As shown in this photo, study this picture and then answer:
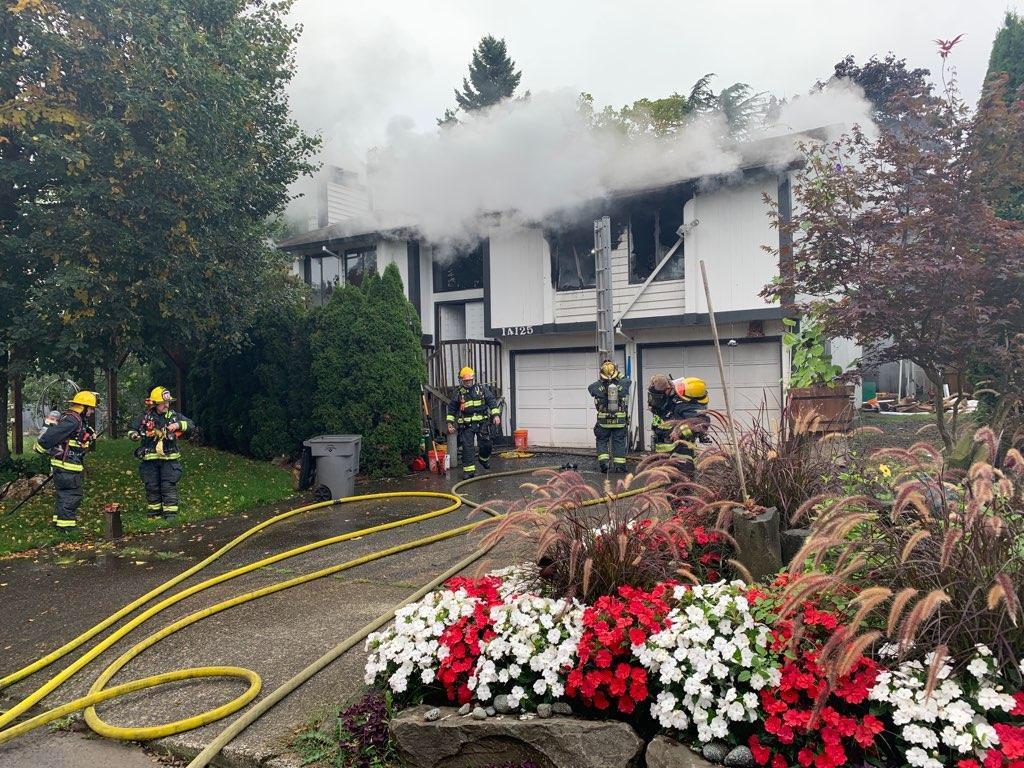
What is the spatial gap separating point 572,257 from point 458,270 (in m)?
3.62

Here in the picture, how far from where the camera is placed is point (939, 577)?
2.68 m

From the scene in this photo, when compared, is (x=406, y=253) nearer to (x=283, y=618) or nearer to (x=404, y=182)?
(x=404, y=182)

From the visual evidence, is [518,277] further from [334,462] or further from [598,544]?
[598,544]

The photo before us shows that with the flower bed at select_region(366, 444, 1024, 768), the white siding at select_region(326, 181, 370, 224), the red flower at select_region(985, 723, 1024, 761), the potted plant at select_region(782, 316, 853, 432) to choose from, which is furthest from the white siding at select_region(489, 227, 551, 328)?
the red flower at select_region(985, 723, 1024, 761)

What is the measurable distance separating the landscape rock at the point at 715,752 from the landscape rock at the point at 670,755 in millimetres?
27

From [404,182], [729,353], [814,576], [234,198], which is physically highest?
[404,182]

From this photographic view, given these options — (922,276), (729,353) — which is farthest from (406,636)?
(729,353)

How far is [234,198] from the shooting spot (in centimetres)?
1140

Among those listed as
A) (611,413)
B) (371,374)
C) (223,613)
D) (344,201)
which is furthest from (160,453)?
(344,201)

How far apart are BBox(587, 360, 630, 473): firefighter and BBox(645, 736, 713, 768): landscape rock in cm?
836

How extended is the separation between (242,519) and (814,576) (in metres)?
7.99

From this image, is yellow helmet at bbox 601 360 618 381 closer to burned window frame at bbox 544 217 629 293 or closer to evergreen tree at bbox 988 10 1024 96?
burned window frame at bbox 544 217 629 293

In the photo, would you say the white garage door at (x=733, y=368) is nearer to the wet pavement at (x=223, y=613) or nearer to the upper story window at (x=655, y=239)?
the upper story window at (x=655, y=239)

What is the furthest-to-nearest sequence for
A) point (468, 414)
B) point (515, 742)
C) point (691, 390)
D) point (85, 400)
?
point (468, 414), point (85, 400), point (691, 390), point (515, 742)
